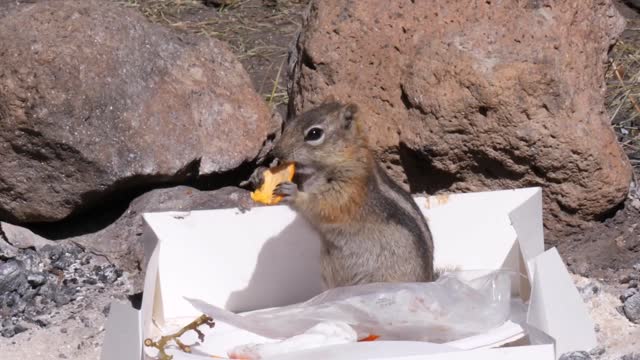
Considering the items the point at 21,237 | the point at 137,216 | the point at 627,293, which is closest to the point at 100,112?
the point at 137,216

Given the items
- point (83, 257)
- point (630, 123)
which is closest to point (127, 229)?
point (83, 257)

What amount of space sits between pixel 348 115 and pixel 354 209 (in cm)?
32

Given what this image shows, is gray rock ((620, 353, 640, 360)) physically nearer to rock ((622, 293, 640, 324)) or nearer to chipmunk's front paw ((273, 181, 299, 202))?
rock ((622, 293, 640, 324))

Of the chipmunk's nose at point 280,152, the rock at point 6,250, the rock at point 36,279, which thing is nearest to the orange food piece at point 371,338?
the chipmunk's nose at point 280,152

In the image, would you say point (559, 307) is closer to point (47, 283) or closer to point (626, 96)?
point (47, 283)

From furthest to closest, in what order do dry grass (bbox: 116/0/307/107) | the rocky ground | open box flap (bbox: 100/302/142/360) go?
dry grass (bbox: 116/0/307/107), the rocky ground, open box flap (bbox: 100/302/142/360)

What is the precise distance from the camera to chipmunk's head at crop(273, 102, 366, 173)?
380cm

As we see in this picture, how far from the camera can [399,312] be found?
152 inches

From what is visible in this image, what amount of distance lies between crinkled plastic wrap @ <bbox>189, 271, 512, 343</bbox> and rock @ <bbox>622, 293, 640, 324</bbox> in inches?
21.0

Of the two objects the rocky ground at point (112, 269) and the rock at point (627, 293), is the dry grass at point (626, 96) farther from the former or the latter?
the rock at point (627, 293)

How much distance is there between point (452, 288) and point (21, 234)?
1.81 m

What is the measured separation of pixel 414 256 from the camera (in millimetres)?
3977

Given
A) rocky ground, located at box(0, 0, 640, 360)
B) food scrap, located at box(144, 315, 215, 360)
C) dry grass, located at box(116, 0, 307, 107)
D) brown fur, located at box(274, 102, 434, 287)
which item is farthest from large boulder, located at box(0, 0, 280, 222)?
dry grass, located at box(116, 0, 307, 107)

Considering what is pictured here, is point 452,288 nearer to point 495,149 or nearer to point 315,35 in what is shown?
point 495,149
